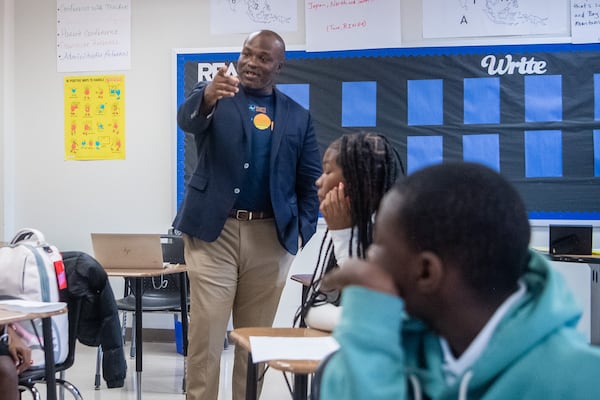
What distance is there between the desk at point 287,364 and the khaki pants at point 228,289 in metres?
0.79

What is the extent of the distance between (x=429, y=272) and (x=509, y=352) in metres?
0.12

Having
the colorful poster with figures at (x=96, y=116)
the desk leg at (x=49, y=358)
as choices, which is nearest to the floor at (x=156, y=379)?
the desk leg at (x=49, y=358)

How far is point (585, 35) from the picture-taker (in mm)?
4328

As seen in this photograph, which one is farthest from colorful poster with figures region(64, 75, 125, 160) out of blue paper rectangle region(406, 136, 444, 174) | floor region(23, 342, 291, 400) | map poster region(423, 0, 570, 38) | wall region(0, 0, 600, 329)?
map poster region(423, 0, 570, 38)

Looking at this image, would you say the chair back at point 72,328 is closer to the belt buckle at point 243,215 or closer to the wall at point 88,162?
the belt buckle at point 243,215

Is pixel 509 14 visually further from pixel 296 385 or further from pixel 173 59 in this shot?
pixel 296 385

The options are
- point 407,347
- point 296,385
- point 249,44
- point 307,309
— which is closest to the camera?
point 407,347

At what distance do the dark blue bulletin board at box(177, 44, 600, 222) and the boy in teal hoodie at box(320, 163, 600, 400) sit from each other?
12.0 feet

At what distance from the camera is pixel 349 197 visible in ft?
5.17

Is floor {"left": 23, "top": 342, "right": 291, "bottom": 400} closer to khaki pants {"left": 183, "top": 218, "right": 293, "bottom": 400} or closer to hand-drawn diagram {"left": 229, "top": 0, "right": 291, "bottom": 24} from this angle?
khaki pants {"left": 183, "top": 218, "right": 293, "bottom": 400}

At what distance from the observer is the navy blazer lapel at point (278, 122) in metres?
2.37

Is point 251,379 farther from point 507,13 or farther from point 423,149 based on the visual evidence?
point 507,13

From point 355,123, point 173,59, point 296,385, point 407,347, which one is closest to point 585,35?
point 355,123

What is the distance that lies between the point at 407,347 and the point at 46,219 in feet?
15.2
